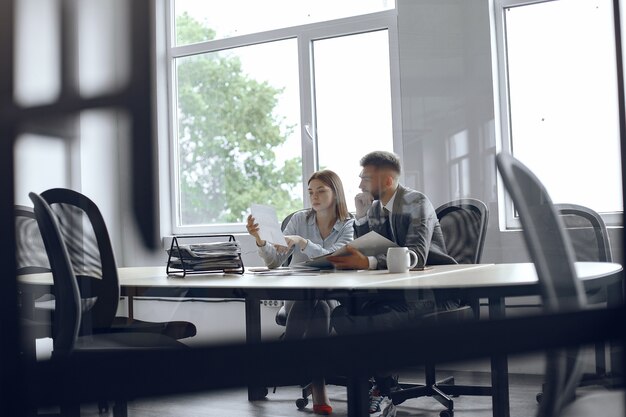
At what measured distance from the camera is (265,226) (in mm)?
763

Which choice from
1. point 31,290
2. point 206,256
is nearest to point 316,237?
point 206,256

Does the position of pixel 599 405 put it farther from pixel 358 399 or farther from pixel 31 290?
pixel 31 290

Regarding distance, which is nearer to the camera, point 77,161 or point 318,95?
point 77,161

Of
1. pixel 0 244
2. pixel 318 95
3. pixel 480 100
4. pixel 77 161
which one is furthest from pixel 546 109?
pixel 0 244

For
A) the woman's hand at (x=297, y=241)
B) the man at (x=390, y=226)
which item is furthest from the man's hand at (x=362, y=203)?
the woman's hand at (x=297, y=241)

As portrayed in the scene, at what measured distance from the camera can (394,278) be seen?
3.07 feet

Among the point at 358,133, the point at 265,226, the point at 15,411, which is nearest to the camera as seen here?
the point at 15,411

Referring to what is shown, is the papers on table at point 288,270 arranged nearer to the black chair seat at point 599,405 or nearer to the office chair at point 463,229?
the office chair at point 463,229

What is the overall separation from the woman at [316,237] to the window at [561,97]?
27cm

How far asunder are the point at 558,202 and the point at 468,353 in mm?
505

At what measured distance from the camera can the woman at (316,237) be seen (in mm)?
732

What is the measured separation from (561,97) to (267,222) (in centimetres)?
68

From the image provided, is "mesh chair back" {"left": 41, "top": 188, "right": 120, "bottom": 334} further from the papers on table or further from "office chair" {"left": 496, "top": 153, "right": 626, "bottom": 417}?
"office chair" {"left": 496, "top": 153, "right": 626, "bottom": 417}

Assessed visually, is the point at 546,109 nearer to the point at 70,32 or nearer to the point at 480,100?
the point at 480,100
